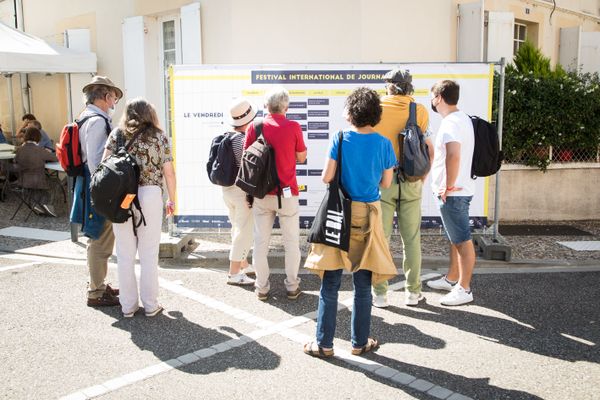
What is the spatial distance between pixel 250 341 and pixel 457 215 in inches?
82.6

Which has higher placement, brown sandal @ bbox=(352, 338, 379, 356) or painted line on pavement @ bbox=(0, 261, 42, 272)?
painted line on pavement @ bbox=(0, 261, 42, 272)

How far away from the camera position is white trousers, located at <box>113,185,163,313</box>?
4703 mm

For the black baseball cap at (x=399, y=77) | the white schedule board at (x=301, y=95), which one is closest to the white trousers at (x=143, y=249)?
the white schedule board at (x=301, y=95)

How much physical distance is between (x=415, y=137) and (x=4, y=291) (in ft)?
13.5

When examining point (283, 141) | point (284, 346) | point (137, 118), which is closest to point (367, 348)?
point (284, 346)

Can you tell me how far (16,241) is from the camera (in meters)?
7.81

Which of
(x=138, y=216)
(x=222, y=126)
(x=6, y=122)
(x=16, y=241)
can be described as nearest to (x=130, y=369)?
(x=138, y=216)

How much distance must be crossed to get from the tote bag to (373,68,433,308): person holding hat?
106 cm

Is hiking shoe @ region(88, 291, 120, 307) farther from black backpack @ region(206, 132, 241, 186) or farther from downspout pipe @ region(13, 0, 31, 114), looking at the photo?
downspout pipe @ region(13, 0, 31, 114)

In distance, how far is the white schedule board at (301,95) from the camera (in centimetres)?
654

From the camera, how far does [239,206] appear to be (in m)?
5.43

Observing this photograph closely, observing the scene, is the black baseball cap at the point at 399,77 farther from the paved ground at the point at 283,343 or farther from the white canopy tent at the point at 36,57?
the white canopy tent at the point at 36,57

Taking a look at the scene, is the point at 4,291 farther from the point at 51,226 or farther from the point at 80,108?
the point at 80,108

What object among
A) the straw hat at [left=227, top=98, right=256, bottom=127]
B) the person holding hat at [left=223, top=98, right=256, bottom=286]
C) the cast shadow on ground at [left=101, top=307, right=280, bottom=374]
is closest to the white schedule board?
the person holding hat at [left=223, top=98, right=256, bottom=286]
